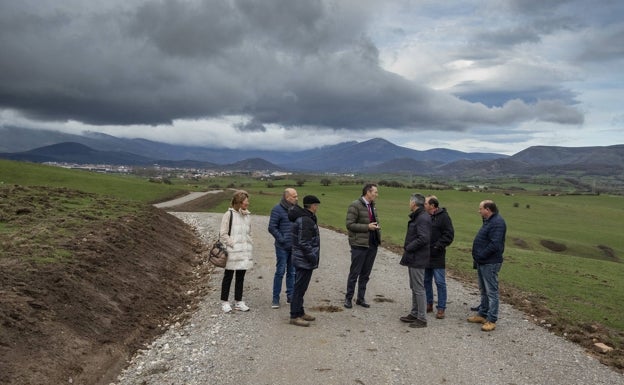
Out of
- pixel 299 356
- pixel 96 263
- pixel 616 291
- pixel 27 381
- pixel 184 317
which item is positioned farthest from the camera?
pixel 616 291

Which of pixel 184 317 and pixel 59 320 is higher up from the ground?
pixel 59 320

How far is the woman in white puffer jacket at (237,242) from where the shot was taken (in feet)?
38.8

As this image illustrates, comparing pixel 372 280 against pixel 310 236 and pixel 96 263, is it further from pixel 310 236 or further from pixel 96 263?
pixel 96 263

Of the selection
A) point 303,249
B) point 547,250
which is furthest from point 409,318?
point 547,250

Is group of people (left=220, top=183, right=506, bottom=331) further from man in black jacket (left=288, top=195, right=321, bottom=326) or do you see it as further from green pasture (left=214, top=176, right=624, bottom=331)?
green pasture (left=214, top=176, right=624, bottom=331)

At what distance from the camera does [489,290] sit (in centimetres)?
1134

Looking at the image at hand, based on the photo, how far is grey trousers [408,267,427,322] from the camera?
1112 centimetres

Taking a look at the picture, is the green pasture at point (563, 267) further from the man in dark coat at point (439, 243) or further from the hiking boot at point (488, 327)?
the man in dark coat at point (439, 243)

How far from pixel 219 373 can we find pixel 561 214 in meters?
87.4

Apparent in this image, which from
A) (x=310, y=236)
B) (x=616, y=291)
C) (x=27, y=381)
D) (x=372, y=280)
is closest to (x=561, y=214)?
(x=616, y=291)

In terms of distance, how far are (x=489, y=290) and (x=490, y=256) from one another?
939 mm

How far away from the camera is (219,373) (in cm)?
809

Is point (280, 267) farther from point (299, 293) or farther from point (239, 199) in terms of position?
point (239, 199)

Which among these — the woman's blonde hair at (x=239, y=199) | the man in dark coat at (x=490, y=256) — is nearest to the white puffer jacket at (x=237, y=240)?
the woman's blonde hair at (x=239, y=199)
